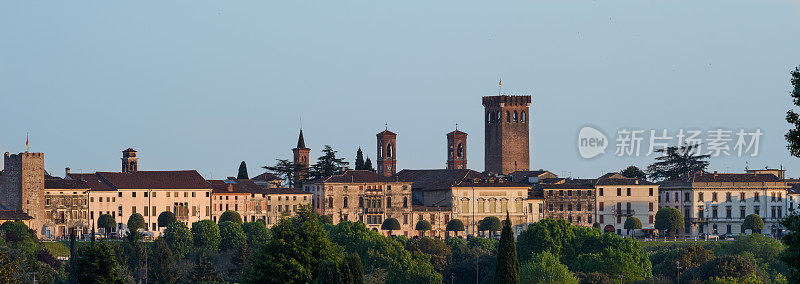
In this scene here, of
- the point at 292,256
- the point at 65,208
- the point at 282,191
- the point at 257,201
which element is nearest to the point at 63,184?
the point at 65,208

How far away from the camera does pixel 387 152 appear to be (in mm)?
138875

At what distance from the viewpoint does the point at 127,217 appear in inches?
4564

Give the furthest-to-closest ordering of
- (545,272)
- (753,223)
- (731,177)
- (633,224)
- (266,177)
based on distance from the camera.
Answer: (266,177) < (731,177) < (633,224) < (753,223) < (545,272)

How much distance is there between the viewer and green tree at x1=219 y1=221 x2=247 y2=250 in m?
99.1

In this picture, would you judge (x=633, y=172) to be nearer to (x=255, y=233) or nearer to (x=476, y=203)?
(x=476, y=203)

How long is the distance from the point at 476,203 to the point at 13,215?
3459 cm

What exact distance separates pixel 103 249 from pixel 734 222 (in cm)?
7852

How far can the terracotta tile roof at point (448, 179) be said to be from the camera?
121812mm

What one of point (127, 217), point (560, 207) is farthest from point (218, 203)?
point (560, 207)

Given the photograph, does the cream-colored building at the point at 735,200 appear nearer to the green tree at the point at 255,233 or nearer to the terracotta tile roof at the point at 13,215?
the green tree at the point at 255,233

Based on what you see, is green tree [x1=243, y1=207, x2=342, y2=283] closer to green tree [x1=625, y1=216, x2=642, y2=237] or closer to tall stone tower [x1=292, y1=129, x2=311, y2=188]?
green tree [x1=625, y1=216, x2=642, y2=237]

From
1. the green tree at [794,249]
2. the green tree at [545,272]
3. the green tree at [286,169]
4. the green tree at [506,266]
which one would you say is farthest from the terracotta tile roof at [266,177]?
the green tree at [794,249]

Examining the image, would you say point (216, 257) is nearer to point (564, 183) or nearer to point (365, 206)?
point (365, 206)

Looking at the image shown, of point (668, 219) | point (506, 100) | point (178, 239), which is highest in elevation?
point (506, 100)
